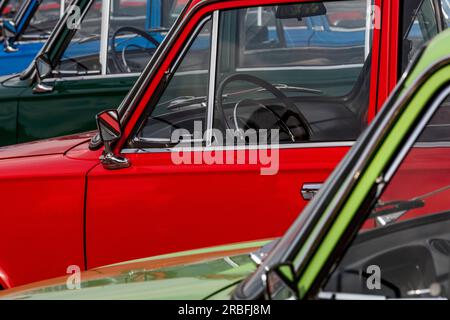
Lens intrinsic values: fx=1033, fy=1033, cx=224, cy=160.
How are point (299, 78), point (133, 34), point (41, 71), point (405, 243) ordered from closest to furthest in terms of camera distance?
1. point (405, 243)
2. point (299, 78)
3. point (41, 71)
4. point (133, 34)

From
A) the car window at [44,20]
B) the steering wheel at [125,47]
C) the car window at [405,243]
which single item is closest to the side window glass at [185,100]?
the car window at [405,243]

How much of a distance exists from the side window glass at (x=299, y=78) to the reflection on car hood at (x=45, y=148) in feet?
2.69

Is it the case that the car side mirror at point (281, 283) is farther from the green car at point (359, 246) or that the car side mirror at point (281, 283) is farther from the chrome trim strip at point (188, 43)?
the chrome trim strip at point (188, 43)

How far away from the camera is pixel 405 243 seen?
9.43ft

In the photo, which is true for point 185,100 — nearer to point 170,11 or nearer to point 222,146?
point 222,146

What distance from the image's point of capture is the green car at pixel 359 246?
→ 2.38 m

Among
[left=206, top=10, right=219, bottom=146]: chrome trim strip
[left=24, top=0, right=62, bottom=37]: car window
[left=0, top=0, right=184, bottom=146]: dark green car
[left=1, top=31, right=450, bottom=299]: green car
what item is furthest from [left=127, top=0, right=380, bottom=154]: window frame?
[left=24, top=0, right=62, bottom=37]: car window

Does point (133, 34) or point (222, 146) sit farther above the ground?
point (133, 34)

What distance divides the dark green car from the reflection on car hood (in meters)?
1.44

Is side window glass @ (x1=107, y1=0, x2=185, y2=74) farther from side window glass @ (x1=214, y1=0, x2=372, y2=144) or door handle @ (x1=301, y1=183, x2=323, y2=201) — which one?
door handle @ (x1=301, y1=183, x2=323, y2=201)

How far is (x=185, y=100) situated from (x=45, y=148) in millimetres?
777

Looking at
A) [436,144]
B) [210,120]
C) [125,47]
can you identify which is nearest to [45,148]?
[210,120]

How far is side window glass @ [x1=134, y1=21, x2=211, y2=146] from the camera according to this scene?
13.4 ft

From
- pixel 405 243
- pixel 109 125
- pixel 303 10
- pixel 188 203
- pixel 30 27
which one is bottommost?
pixel 405 243
